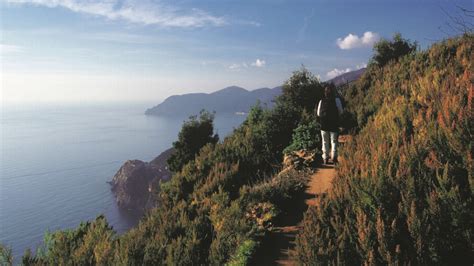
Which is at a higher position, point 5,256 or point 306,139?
point 306,139

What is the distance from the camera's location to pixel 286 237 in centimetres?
719

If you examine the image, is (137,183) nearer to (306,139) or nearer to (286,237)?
(306,139)

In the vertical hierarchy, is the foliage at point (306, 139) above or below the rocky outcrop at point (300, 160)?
above

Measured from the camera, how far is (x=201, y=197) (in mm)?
9422

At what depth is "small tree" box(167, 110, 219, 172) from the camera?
41069mm

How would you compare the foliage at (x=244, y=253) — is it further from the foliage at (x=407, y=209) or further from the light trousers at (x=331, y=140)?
the light trousers at (x=331, y=140)

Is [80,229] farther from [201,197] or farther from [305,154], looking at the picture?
[305,154]

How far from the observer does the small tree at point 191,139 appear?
41.1 m

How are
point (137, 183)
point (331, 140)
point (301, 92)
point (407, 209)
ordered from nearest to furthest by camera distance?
point (407, 209), point (331, 140), point (301, 92), point (137, 183)

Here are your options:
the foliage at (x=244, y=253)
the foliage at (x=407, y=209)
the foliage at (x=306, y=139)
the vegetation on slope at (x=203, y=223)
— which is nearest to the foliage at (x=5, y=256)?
the vegetation on slope at (x=203, y=223)

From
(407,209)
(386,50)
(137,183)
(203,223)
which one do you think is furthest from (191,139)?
(137,183)

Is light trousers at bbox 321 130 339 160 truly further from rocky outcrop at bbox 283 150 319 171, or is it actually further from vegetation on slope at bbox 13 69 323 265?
vegetation on slope at bbox 13 69 323 265

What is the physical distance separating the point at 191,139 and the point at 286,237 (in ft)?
124

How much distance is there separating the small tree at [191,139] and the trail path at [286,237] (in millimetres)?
31262
